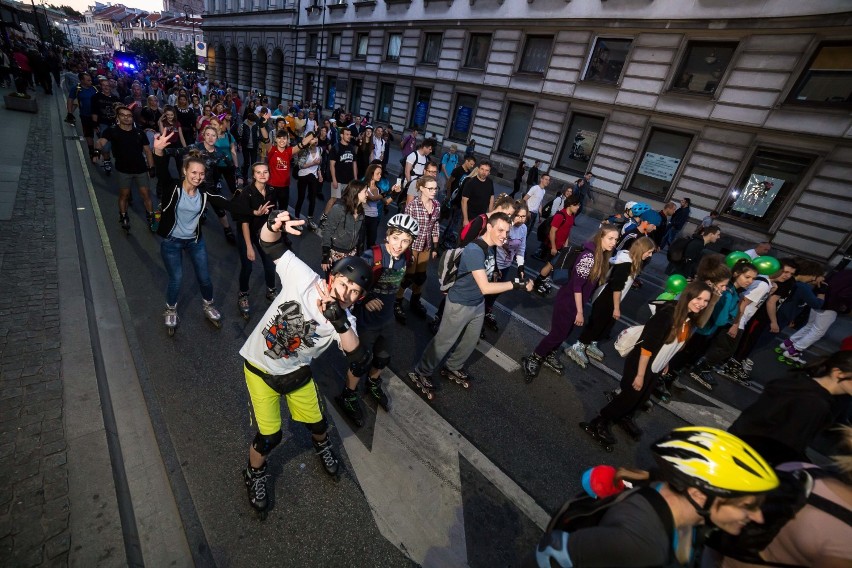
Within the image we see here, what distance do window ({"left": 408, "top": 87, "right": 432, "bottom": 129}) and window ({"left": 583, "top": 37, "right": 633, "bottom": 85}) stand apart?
8.98m

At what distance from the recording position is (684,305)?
340 cm

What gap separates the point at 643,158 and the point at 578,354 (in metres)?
11.9

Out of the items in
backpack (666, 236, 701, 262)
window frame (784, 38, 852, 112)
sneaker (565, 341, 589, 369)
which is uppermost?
window frame (784, 38, 852, 112)

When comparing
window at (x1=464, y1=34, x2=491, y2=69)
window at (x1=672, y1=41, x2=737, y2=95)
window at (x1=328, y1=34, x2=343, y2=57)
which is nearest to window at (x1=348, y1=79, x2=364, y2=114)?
window at (x1=328, y1=34, x2=343, y2=57)

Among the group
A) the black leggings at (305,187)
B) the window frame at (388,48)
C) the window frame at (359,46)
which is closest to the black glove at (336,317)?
the black leggings at (305,187)

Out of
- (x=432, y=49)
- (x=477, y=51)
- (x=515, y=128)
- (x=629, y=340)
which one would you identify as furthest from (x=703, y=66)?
(x=629, y=340)

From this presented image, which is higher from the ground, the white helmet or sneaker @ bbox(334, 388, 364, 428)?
the white helmet

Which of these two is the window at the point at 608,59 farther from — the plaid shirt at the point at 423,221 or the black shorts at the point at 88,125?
the black shorts at the point at 88,125

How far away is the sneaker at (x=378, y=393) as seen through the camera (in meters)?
4.04

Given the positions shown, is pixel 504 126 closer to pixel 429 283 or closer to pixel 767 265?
pixel 429 283

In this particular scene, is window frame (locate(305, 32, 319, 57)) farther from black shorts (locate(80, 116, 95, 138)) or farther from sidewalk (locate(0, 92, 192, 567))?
sidewalk (locate(0, 92, 192, 567))

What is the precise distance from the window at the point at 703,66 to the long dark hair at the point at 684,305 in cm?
1284

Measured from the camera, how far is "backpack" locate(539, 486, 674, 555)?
61.5 inches

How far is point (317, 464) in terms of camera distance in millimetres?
3258
